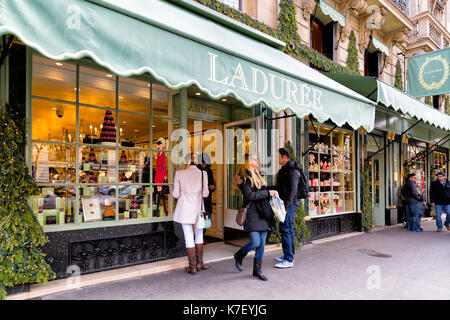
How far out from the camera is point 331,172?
8.74 metres

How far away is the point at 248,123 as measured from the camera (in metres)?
6.94

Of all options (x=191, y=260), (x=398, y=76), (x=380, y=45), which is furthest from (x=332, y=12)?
(x=191, y=260)

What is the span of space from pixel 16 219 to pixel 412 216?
10.4 meters

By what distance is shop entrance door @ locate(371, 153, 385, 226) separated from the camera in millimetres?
10787

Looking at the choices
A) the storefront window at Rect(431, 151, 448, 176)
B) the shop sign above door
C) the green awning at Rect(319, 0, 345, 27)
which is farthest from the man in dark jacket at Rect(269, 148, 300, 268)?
the storefront window at Rect(431, 151, 448, 176)

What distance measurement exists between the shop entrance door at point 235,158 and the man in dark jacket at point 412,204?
19.4 ft

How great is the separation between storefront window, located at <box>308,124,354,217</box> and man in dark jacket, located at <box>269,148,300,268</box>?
269 cm

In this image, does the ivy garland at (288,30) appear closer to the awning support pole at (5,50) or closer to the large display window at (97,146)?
the large display window at (97,146)

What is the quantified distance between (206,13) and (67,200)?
12.1 feet

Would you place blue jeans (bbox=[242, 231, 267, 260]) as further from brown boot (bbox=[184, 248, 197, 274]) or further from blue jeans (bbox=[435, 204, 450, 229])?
blue jeans (bbox=[435, 204, 450, 229])

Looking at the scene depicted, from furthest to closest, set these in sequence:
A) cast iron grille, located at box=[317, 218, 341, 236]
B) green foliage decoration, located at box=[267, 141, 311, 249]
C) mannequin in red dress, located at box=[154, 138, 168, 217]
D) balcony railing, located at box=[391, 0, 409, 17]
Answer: balcony railing, located at box=[391, 0, 409, 17] → cast iron grille, located at box=[317, 218, 341, 236] → green foliage decoration, located at box=[267, 141, 311, 249] → mannequin in red dress, located at box=[154, 138, 168, 217]

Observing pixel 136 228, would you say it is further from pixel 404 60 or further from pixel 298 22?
pixel 404 60

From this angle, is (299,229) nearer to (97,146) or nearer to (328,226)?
(328,226)
